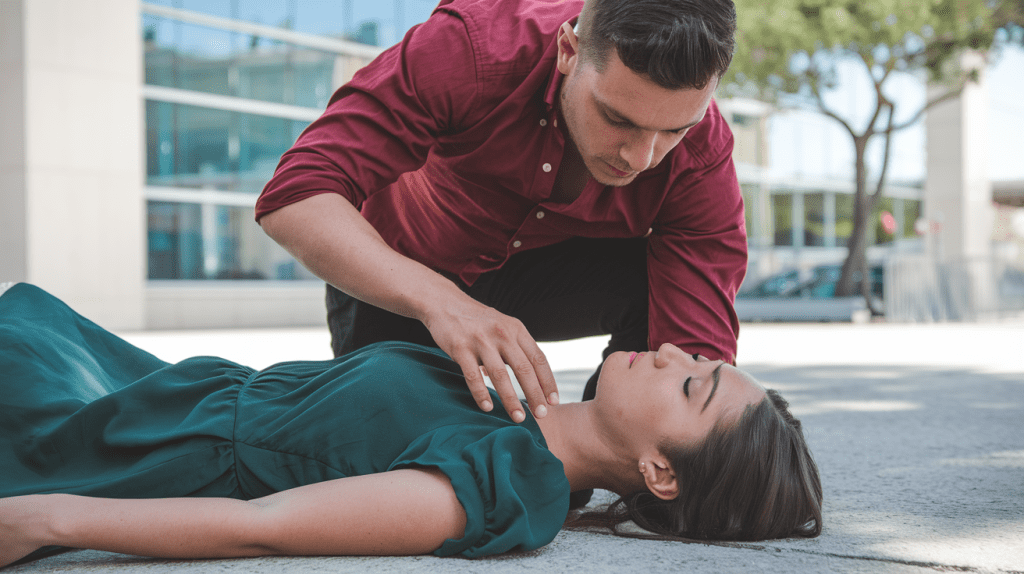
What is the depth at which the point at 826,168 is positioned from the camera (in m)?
26.7

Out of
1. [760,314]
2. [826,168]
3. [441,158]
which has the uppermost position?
[826,168]

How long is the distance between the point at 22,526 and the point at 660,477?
137 cm

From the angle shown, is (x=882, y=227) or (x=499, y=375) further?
(x=882, y=227)

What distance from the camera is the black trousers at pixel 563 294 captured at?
3.08 m

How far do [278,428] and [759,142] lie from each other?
80.9ft

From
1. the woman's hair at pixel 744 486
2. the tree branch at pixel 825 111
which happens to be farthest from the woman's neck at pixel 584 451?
the tree branch at pixel 825 111

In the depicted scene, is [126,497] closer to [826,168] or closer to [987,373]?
[987,373]

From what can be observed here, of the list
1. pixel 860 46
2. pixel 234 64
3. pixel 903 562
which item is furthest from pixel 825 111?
pixel 903 562

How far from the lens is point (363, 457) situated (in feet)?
6.44

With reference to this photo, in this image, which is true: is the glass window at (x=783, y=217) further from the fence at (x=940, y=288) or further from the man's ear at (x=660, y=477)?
the man's ear at (x=660, y=477)

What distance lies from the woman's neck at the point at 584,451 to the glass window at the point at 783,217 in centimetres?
2460

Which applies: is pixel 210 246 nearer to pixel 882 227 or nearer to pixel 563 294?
pixel 563 294

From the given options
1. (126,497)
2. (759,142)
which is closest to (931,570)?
(126,497)

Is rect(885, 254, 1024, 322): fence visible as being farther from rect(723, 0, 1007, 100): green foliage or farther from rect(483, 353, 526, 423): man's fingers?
rect(483, 353, 526, 423): man's fingers
